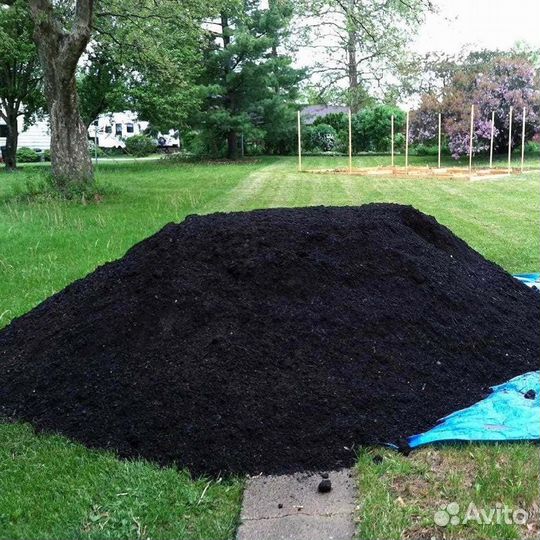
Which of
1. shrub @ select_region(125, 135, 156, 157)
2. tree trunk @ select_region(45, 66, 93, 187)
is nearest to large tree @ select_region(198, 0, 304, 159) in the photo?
shrub @ select_region(125, 135, 156, 157)

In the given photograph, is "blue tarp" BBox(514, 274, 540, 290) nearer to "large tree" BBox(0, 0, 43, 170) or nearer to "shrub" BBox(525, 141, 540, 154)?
"large tree" BBox(0, 0, 43, 170)

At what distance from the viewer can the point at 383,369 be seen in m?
3.10

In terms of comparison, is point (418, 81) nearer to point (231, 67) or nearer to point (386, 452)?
point (231, 67)

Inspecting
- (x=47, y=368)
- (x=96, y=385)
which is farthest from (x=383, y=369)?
(x=47, y=368)

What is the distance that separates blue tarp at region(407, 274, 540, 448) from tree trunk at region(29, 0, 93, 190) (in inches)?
362

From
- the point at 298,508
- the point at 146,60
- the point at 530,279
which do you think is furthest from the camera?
the point at 146,60

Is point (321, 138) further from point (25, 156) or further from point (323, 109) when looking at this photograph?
point (25, 156)

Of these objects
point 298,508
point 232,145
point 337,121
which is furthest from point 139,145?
point 298,508

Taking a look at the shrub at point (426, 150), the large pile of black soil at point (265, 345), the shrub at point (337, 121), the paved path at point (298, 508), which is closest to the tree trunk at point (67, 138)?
the large pile of black soil at point (265, 345)

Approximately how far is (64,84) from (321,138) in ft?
62.5

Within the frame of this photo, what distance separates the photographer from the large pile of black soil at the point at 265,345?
2746mm

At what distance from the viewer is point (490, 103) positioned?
2058cm

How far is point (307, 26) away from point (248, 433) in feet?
92.6

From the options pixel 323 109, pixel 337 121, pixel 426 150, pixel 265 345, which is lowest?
A: pixel 265 345
